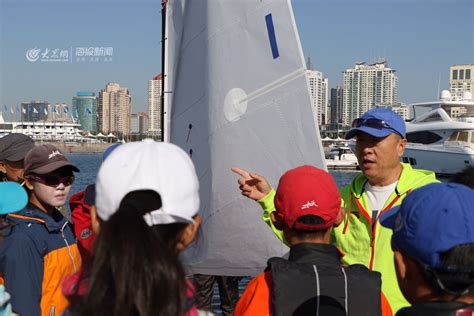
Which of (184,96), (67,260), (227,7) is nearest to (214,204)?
(184,96)

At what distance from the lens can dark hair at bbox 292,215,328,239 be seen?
2119 mm

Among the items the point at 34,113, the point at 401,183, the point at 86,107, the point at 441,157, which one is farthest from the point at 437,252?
the point at 86,107

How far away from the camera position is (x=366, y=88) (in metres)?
140

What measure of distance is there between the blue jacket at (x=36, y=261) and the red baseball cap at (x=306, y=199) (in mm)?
924

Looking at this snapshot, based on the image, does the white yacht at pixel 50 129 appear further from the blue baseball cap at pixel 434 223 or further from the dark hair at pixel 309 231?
the blue baseball cap at pixel 434 223

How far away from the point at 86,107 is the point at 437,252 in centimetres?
18428

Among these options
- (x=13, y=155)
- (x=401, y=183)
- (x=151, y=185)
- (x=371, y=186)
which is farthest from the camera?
(x=13, y=155)

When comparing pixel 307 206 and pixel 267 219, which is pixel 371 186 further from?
pixel 307 206

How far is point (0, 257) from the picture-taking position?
100 inches

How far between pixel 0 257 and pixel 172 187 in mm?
1414

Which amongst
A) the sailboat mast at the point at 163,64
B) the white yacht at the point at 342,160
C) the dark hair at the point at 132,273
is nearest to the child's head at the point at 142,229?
the dark hair at the point at 132,273

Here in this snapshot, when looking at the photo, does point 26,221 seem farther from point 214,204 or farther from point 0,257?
point 214,204

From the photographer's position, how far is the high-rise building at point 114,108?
6361 inches

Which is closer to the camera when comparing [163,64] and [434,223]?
[434,223]
